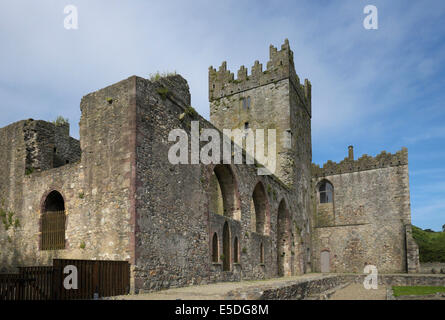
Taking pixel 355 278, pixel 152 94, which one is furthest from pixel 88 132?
pixel 355 278

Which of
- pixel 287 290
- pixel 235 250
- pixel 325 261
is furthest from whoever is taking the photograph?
pixel 325 261

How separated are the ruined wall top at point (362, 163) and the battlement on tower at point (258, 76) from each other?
5700mm

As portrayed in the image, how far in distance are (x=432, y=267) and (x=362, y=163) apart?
29.2 feet

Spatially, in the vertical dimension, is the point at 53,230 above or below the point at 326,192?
below

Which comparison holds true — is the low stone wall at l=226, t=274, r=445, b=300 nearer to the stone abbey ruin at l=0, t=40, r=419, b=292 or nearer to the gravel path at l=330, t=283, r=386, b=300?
the gravel path at l=330, t=283, r=386, b=300

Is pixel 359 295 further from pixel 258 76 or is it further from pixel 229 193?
pixel 258 76

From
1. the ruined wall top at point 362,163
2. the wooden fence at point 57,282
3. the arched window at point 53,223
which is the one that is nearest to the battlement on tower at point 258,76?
the ruined wall top at point 362,163

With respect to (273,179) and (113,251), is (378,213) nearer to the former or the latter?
(273,179)

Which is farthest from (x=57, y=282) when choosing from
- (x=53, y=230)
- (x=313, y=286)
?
(x=313, y=286)

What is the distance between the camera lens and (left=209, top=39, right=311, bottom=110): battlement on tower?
28016mm

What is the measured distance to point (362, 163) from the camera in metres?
32.9

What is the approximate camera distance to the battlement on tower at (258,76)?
28016 millimetres

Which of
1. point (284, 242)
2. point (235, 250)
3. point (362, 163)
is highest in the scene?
point (362, 163)

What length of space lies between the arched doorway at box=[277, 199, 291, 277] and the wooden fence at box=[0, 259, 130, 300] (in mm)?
15886
